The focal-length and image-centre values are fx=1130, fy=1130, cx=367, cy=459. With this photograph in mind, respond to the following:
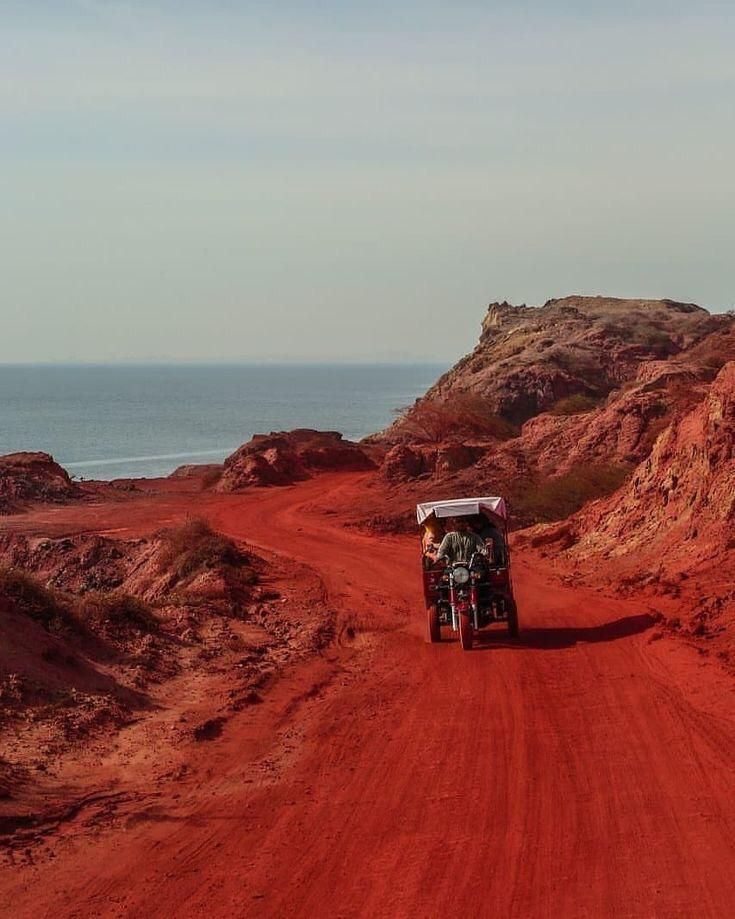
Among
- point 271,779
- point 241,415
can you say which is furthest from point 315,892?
point 241,415

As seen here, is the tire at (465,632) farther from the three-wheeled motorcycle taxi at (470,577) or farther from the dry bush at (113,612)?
the dry bush at (113,612)

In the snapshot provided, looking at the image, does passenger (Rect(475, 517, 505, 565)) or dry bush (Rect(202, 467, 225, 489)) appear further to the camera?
dry bush (Rect(202, 467, 225, 489))

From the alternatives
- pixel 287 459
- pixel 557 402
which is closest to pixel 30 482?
pixel 287 459

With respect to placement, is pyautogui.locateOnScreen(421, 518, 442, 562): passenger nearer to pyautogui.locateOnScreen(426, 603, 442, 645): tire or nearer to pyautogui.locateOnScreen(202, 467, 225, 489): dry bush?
pyautogui.locateOnScreen(426, 603, 442, 645): tire

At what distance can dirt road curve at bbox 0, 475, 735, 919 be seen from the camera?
805 cm

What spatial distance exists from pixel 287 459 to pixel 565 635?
2956 cm

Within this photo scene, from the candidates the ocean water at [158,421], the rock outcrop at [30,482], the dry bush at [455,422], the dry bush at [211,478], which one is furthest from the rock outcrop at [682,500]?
the ocean water at [158,421]

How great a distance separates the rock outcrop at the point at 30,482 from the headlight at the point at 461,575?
25425mm

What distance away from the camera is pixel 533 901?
25.9 ft

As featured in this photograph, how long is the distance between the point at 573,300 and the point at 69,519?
57.5 meters

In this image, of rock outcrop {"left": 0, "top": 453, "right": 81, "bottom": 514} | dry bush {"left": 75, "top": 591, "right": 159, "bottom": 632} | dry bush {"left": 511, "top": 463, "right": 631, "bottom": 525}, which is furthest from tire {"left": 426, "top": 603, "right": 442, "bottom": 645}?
rock outcrop {"left": 0, "top": 453, "right": 81, "bottom": 514}

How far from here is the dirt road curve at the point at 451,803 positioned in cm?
805

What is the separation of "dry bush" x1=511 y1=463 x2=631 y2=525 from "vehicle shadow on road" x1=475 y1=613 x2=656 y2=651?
12.5 m

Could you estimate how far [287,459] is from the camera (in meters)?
45.9
